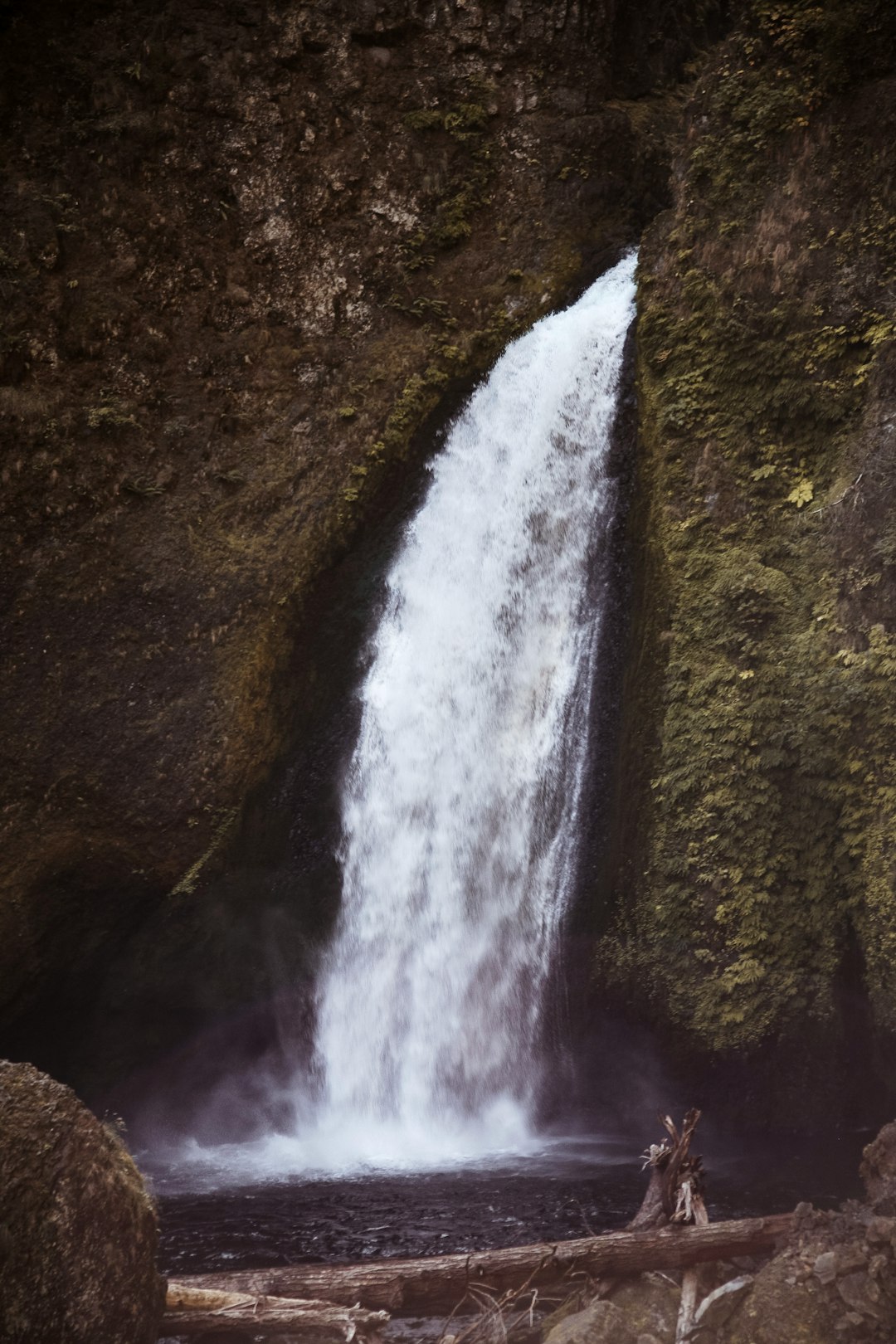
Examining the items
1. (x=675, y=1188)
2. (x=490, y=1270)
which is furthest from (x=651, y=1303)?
(x=490, y=1270)

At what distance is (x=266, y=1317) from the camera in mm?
5094

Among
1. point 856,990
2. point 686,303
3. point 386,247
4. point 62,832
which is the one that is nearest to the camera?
point 856,990

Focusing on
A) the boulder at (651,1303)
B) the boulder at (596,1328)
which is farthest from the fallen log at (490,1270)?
the boulder at (596,1328)

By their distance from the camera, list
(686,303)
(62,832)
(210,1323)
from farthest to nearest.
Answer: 1. (686,303)
2. (62,832)
3. (210,1323)

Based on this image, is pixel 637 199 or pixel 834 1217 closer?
pixel 834 1217

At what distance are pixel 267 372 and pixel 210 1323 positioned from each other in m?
7.95

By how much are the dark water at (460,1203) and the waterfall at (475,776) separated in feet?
2.78

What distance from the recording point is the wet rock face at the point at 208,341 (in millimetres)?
8773

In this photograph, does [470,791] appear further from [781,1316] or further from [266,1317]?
[781,1316]

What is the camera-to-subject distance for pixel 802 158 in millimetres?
8742

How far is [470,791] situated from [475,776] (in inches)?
5.7

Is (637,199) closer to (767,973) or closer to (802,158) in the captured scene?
(802,158)

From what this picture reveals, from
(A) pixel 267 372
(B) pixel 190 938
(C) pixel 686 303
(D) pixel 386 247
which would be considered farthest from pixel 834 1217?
(D) pixel 386 247

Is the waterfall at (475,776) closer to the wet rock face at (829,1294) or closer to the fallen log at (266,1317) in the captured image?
the fallen log at (266,1317)
